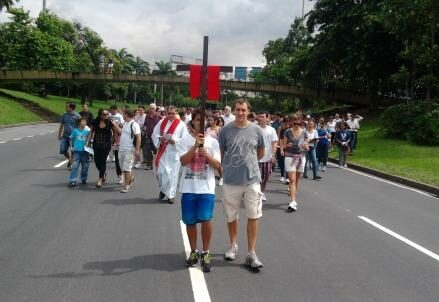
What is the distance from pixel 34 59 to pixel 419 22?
50562mm

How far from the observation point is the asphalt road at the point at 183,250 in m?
4.88

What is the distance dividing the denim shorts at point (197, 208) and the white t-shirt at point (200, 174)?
0.20ft

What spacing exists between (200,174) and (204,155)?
271mm

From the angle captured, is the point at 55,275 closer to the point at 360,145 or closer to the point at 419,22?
the point at 360,145

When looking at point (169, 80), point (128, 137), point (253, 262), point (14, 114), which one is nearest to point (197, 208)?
point (253, 262)

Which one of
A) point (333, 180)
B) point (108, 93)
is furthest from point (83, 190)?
point (108, 93)

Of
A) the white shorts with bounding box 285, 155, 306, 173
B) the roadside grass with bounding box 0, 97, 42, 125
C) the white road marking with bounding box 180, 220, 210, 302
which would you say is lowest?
the roadside grass with bounding box 0, 97, 42, 125

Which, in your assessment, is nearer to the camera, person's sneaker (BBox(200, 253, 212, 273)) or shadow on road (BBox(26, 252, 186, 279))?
shadow on road (BBox(26, 252, 186, 279))

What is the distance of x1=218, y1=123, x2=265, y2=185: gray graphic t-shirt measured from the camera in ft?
18.5

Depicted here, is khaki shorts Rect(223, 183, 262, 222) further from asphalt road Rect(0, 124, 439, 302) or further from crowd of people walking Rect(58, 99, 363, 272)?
asphalt road Rect(0, 124, 439, 302)

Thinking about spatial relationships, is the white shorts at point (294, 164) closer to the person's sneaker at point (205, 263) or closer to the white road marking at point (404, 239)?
the white road marking at point (404, 239)

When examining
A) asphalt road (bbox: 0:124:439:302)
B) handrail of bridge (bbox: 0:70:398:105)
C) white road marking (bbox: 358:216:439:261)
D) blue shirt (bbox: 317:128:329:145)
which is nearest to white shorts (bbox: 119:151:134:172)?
asphalt road (bbox: 0:124:439:302)

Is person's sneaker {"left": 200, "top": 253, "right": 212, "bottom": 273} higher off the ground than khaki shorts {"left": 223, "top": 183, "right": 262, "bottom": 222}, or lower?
lower

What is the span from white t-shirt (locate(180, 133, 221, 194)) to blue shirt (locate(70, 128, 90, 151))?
19.2ft
